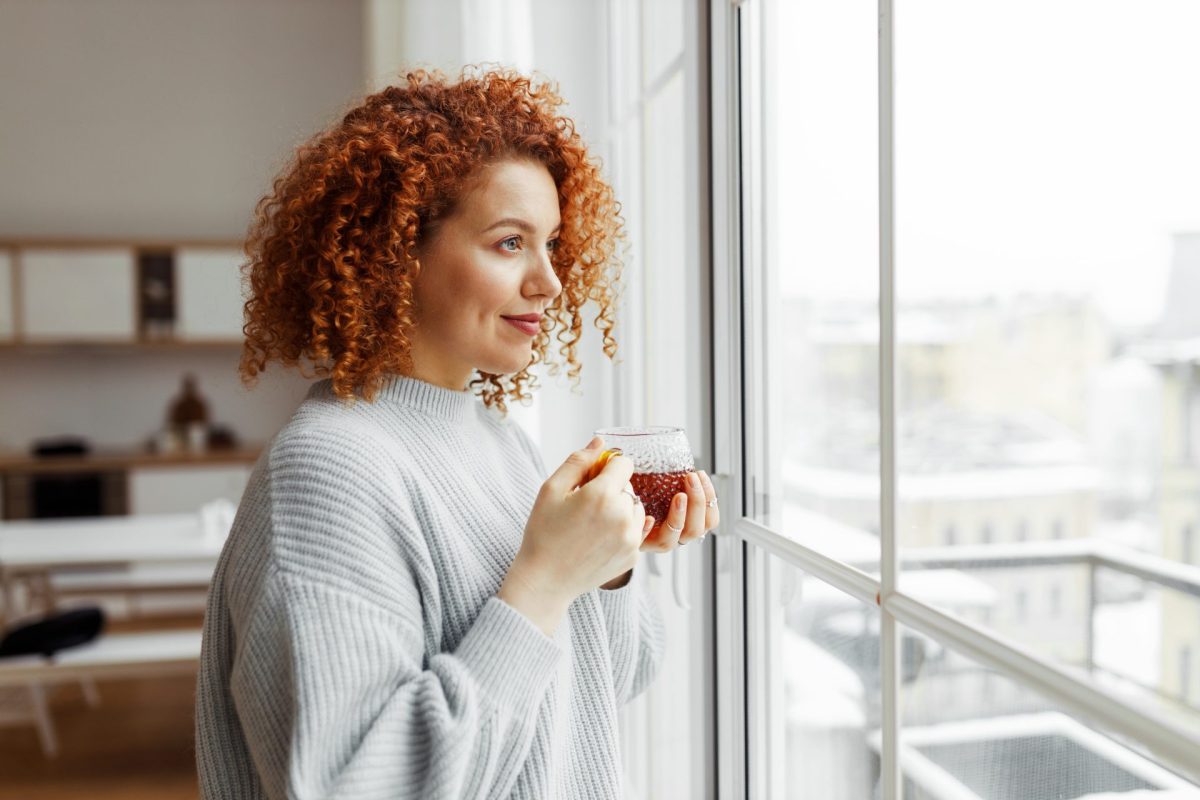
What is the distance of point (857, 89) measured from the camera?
A: 1.13 meters

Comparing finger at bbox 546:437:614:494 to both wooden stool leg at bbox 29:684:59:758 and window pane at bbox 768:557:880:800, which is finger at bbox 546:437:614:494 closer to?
window pane at bbox 768:557:880:800

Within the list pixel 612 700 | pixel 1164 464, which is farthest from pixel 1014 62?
pixel 612 700

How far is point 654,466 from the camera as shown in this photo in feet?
3.24

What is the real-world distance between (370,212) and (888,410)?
0.56 meters

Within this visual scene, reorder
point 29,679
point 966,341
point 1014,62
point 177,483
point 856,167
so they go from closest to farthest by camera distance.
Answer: point 1014,62 → point 856,167 → point 966,341 → point 29,679 → point 177,483

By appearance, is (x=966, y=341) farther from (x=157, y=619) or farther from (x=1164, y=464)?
(x=157, y=619)

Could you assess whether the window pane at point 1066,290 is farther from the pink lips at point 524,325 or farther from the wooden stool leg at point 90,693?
the wooden stool leg at point 90,693

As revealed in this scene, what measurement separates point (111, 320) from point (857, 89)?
17.4ft

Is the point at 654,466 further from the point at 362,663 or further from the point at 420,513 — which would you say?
the point at 362,663

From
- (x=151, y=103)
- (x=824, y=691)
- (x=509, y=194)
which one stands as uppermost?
(x=151, y=103)

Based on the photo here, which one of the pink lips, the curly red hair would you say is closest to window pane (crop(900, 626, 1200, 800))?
the pink lips

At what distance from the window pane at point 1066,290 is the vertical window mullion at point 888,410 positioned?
0.01 metres

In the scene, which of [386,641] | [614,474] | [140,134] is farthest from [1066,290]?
[140,134]

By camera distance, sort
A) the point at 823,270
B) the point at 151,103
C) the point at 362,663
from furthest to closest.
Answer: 1. the point at 151,103
2. the point at 823,270
3. the point at 362,663
